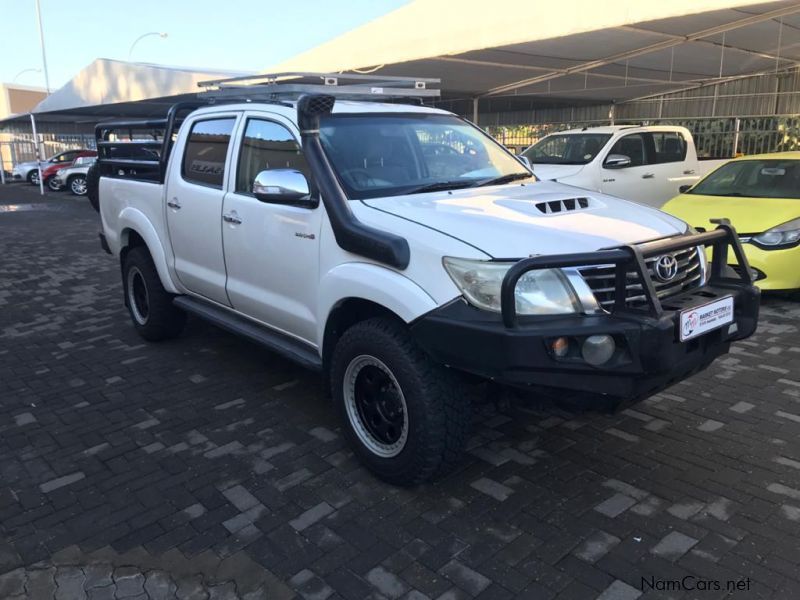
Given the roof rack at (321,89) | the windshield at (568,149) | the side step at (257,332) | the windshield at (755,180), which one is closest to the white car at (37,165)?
the windshield at (568,149)

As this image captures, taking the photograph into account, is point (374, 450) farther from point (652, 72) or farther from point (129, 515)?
point (652, 72)

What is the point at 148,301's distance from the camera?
5.51 meters

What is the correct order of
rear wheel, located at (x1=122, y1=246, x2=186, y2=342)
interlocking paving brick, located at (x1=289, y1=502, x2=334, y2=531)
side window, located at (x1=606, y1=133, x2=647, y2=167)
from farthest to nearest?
side window, located at (x1=606, y1=133, x2=647, y2=167)
rear wheel, located at (x1=122, y1=246, x2=186, y2=342)
interlocking paving brick, located at (x1=289, y1=502, x2=334, y2=531)

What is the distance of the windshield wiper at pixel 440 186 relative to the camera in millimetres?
3628

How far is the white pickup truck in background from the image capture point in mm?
9922

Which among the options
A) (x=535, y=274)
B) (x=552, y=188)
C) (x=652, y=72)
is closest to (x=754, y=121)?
(x=652, y=72)

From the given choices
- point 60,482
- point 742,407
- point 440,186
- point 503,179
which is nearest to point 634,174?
point 742,407

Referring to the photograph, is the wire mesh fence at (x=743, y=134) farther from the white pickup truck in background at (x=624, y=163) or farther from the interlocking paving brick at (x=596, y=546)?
the interlocking paving brick at (x=596, y=546)

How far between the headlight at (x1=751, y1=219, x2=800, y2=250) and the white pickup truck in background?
11.7 ft

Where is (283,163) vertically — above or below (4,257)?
above

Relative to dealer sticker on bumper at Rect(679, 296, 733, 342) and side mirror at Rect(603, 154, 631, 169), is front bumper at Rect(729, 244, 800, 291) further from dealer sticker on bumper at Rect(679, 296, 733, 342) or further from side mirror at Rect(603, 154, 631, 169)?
dealer sticker on bumper at Rect(679, 296, 733, 342)

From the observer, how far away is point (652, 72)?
631 inches

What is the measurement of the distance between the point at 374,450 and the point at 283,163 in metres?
1.79

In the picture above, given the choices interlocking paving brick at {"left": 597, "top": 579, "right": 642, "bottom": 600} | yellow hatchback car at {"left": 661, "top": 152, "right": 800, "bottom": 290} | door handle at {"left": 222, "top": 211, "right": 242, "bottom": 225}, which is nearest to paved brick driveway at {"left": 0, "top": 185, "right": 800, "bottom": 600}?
interlocking paving brick at {"left": 597, "top": 579, "right": 642, "bottom": 600}
